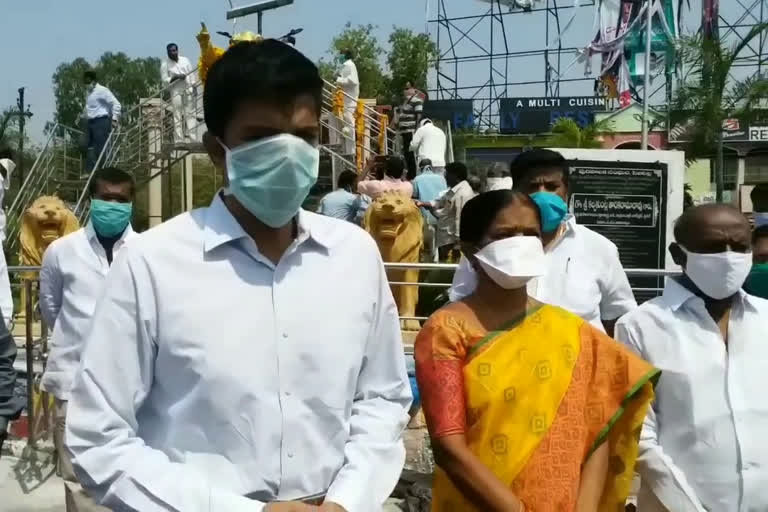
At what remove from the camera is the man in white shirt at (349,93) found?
15.9 metres

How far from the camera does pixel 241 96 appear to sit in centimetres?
202

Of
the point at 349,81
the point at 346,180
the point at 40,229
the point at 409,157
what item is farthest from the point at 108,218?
the point at 349,81

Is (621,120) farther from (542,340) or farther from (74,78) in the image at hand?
(74,78)

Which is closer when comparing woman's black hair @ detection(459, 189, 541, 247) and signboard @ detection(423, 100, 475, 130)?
woman's black hair @ detection(459, 189, 541, 247)

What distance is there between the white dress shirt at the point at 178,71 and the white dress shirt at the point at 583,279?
1304 centimetres

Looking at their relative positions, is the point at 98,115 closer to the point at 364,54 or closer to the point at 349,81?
the point at 349,81

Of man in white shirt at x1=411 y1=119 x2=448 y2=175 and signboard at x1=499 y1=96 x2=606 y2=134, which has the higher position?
signboard at x1=499 y1=96 x2=606 y2=134

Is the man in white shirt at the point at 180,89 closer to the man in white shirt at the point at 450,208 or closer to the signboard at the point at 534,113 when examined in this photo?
the man in white shirt at the point at 450,208

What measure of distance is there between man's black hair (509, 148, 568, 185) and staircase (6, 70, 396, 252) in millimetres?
11270

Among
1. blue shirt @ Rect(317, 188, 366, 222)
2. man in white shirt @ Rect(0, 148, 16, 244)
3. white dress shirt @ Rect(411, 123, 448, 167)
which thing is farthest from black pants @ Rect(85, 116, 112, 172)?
blue shirt @ Rect(317, 188, 366, 222)

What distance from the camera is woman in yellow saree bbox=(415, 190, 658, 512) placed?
279 cm

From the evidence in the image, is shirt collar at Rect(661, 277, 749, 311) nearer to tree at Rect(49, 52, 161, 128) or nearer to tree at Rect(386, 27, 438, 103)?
tree at Rect(386, 27, 438, 103)

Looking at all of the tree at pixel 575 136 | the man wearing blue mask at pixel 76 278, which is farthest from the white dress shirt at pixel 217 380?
the tree at pixel 575 136

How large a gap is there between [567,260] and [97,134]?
1397cm
